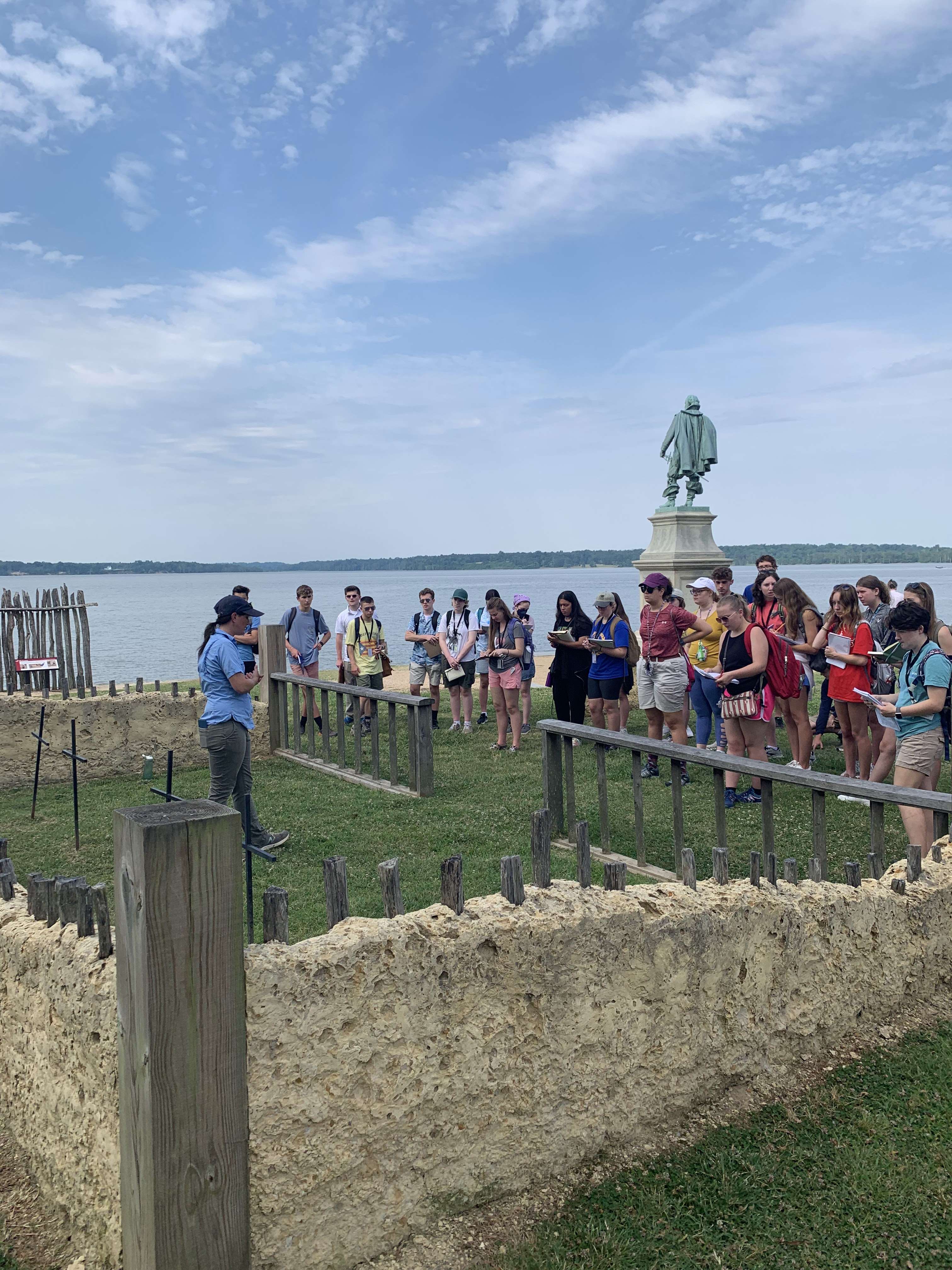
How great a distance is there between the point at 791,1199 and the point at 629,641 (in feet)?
20.6

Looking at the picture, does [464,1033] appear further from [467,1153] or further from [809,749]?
[809,749]

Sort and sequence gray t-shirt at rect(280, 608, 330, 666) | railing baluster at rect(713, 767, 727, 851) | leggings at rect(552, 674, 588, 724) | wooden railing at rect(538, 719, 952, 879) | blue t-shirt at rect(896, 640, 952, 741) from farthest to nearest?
1. gray t-shirt at rect(280, 608, 330, 666)
2. leggings at rect(552, 674, 588, 724)
3. blue t-shirt at rect(896, 640, 952, 741)
4. railing baluster at rect(713, 767, 727, 851)
5. wooden railing at rect(538, 719, 952, 879)

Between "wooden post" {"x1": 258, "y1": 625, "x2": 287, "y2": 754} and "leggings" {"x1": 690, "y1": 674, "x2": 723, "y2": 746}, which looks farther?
"wooden post" {"x1": 258, "y1": 625, "x2": 287, "y2": 754}

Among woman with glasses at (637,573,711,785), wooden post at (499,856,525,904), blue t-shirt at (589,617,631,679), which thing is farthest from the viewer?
blue t-shirt at (589,617,631,679)

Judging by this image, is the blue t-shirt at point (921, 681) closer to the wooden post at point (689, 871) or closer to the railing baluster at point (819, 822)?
the railing baluster at point (819, 822)

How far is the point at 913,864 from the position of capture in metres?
4.22

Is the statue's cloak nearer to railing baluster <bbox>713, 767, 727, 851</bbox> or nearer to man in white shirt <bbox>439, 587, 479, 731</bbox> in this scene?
man in white shirt <bbox>439, 587, 479, 731</bbox>

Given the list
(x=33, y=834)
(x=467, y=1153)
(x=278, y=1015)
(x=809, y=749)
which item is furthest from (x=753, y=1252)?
(x=33, y=834)

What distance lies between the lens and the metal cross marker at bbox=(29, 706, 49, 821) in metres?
7.83

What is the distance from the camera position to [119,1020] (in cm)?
259

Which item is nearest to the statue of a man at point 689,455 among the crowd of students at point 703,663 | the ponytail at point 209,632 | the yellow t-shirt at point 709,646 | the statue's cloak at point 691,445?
→ the statue's cloak at point 691,445

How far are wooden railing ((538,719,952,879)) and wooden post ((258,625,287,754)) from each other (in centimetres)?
457

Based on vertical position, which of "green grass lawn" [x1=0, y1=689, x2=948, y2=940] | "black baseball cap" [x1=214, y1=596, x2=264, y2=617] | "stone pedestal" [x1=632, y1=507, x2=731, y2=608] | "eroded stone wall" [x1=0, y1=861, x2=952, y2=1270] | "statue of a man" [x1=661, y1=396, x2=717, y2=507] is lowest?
"green grass lawn" [x1=0, y1=689, x2=948, y2=940]

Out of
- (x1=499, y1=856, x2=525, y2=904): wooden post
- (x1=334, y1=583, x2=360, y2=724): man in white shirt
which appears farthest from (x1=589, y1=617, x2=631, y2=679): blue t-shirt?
(x1=499, y1=856, x2=525, y2=904): wooden post
